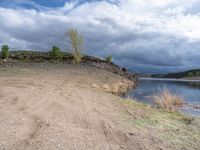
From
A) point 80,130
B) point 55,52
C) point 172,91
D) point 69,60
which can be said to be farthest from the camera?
point 55,52

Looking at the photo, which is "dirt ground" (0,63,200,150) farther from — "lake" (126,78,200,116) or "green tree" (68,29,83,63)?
"green tree" (68,29,83,63)

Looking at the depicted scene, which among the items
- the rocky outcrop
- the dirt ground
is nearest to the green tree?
the rocky outcrop

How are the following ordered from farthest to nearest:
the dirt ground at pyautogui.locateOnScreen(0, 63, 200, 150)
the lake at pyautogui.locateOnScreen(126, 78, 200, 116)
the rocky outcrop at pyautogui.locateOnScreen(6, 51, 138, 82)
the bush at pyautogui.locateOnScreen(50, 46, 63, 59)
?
the bush at pyautogui.locateOnScreen(50, 46, 63, 59) → the rocky outcrop at pyautogui.locateOnScreen(6, 51, 138, 82) → the lake at pyautogui.locateOnScreen(126, 78, 200, 116) → the dirt ground at pyautogui.locateOnScreen(0, 63, 200, 150)

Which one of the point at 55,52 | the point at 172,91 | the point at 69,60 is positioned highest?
the point at 55,52

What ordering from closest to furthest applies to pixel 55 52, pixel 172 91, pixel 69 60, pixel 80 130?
pixel 80 130 < pixel 172 91 < pixel 69 60 < pixel 55 52

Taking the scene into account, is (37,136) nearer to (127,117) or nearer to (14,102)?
(127,117)

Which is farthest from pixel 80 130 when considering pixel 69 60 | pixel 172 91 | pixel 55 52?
pixel 55 52

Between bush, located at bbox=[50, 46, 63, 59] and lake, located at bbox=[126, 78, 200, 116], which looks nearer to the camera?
lake, located at bbox=[126, 78, 200, 116]

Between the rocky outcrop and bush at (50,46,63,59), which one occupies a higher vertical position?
bush at (50,46,63,59)

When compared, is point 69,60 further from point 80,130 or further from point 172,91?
point 80,130

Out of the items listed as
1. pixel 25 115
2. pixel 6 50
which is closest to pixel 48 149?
pixel 25 115

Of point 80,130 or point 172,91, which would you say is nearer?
point 80,130

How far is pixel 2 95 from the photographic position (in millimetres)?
15078

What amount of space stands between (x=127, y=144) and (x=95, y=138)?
815mm
